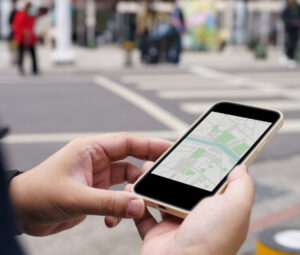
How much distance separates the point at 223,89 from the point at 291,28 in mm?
6111

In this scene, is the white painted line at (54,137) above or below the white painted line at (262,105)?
above

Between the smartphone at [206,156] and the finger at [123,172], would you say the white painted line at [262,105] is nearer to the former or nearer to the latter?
the finger at [123,172]

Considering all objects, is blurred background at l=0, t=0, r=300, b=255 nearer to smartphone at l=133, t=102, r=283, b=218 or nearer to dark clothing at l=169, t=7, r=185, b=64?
dark clothing at l=169, t=7, r=185, b=64

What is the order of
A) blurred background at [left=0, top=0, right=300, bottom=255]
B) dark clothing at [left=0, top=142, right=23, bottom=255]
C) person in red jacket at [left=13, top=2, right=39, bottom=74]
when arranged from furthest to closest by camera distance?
1. person in red jacket at [left=13, top=2, right=39, bottom=74]
2. blurred background at [left=0, top=0, right=300, bottom=255]
3. dark clothing at [left=0, top=142, right=23, bottom=255]

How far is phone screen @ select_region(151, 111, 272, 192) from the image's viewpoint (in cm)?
148

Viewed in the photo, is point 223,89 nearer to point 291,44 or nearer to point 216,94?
point 216,94

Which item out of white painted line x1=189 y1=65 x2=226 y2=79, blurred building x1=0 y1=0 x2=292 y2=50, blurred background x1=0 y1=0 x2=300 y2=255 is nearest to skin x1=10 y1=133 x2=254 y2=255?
blurred background x1=0 y1=0 x2=300 y2=255

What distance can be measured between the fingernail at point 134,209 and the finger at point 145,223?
0.10m

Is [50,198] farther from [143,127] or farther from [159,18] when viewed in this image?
[159,18]

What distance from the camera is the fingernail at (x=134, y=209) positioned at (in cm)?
143

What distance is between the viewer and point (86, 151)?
1.63m

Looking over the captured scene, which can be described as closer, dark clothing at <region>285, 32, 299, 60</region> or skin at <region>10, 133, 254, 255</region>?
skin at <region>10, 133, 254, 255</region>

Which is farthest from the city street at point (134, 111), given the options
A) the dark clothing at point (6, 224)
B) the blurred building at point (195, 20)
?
the blurred building at point (195, 20)

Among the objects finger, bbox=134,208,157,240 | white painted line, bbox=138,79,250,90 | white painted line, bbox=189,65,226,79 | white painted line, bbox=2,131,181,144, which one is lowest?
white painted line, bbox=189,65,226,79
